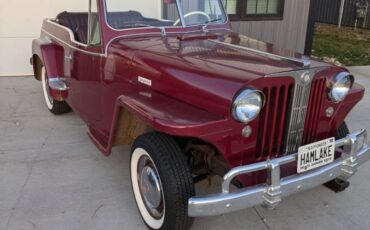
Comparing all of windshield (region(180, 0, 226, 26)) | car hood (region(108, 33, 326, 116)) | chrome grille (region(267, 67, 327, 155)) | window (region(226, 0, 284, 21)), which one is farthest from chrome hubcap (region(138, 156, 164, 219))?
window (region(226, 0, 284, 21))

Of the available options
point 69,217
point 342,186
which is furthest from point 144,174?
point 342,186

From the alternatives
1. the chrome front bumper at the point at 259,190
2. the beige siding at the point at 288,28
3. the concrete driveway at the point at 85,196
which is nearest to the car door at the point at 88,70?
the concrete driveway at the point at 85,196

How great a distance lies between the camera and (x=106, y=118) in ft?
10.8

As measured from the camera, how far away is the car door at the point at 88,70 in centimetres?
332

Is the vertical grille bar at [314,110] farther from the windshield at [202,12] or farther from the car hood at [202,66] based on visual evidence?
the windshield at [202,12]

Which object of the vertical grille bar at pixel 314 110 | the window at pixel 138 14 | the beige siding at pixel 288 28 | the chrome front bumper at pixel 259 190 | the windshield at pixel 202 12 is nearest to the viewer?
the chrome front bumper at pixel 259 190

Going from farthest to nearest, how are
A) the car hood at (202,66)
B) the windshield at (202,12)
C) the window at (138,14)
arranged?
1. the windshield at (202,12)
2. the window at (138,14)
3. the car hood at (202,66)

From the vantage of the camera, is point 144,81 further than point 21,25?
No

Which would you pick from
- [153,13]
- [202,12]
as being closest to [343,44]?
[202,12]

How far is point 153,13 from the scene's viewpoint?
3.48 meters

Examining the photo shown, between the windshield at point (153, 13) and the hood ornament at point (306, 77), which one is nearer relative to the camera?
the hood ornament at point (306, 77)

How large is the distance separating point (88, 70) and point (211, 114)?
158cm

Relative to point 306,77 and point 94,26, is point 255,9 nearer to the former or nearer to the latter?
point 94,26

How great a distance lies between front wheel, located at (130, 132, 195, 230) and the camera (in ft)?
7.61
